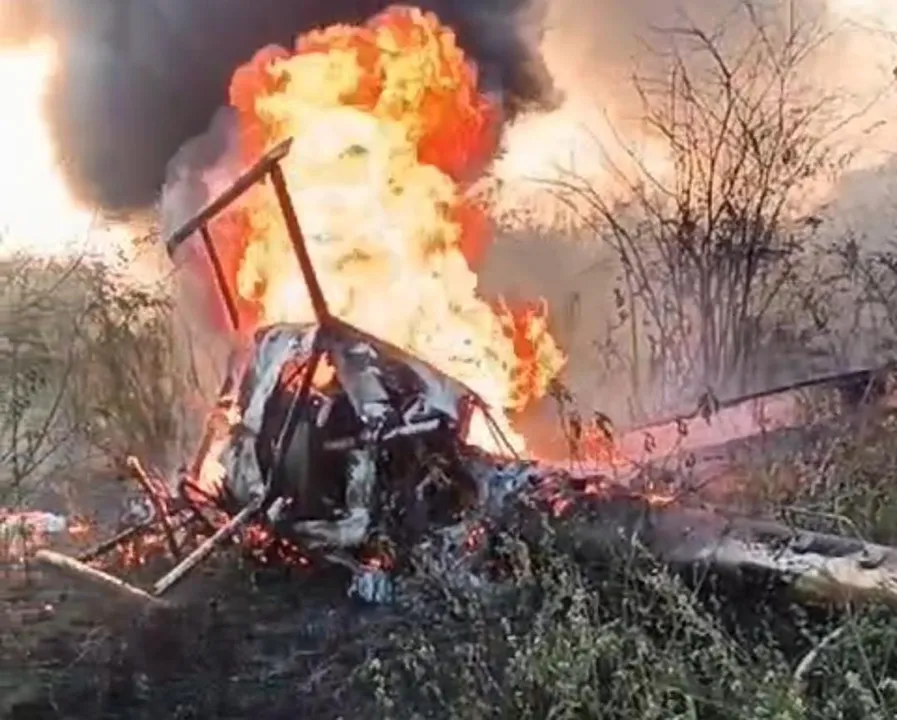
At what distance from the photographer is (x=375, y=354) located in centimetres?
737

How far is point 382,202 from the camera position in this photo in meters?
8.20

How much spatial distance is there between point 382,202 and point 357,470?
165 cm

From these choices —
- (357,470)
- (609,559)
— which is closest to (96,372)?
(357,470)

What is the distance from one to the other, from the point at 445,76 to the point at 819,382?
8.45 feet

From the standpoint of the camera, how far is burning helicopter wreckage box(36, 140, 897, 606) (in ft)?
22.0

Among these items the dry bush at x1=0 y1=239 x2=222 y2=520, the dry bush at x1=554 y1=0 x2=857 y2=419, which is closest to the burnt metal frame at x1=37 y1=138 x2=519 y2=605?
the dry bush at x1=0 y1=239 x2=222 y2=520

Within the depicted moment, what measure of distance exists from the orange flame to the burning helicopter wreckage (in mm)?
431

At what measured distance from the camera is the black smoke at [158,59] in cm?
877

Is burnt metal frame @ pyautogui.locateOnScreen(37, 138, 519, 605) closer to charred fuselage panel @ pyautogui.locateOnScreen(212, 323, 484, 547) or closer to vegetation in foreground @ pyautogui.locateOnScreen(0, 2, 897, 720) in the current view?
charred fuselage panel @ pyautogui.locateOnScreen(212, 323, 484, 547)

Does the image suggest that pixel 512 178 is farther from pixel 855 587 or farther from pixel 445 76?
pixel 855 587

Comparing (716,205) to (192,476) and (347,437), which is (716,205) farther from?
(192,476)

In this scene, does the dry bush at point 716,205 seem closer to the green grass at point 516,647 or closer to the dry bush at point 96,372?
the green grass at point 516,647

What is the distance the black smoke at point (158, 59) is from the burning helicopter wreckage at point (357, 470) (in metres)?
1.27

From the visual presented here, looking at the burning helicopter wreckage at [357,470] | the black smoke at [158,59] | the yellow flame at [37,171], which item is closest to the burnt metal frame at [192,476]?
the burning helicopter wreckage at [357,470]
